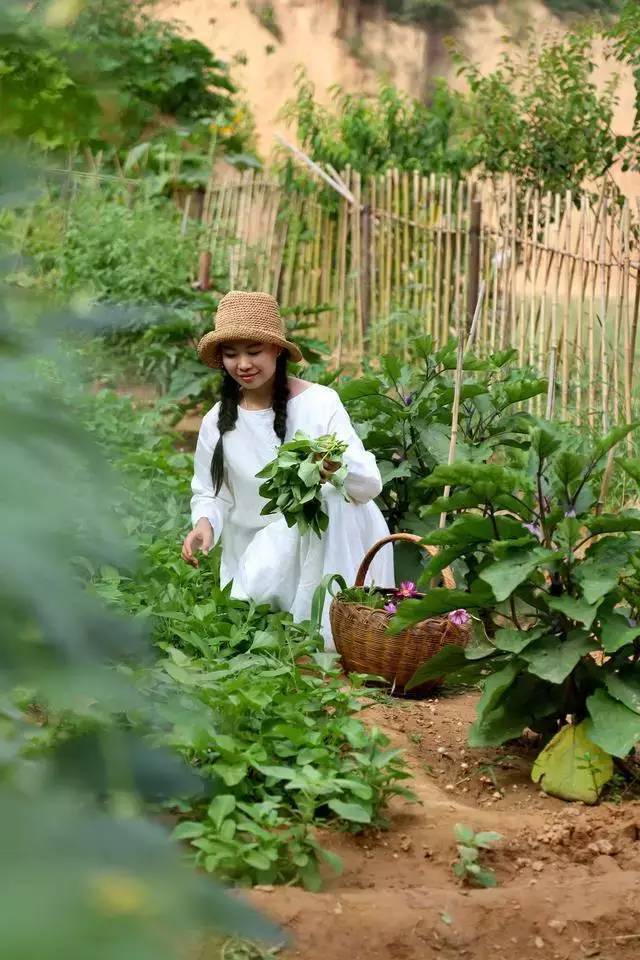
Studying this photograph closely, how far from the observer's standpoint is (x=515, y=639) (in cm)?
312

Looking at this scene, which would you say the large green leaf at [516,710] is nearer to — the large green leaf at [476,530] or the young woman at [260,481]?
the large green leaf at [476,530]

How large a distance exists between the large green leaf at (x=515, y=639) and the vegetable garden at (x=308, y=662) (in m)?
0.01

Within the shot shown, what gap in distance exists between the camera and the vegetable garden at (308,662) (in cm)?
50

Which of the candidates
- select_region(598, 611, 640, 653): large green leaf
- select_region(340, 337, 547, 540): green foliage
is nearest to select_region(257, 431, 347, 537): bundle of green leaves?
select_region(340, 337, 547, 540): green foliage

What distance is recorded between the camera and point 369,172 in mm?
10727

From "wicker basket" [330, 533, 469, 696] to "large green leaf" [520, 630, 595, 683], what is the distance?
2.22 ft

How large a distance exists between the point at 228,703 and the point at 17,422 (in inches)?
98.2

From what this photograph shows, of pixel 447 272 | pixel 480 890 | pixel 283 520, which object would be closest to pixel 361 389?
pixel 283 520

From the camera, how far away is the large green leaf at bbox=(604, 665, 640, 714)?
9.99 feet

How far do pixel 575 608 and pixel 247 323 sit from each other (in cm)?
192

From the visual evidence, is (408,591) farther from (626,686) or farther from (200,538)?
(626,686)

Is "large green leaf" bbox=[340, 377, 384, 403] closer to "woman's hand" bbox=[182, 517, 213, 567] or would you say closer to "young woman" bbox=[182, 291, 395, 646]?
"young woman" bbox=[182, 291, 395, 646]

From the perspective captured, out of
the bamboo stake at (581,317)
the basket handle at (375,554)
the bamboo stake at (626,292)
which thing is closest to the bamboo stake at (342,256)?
the bamboo stake at (581,317)

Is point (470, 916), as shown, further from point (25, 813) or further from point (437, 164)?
point (437, 164)
